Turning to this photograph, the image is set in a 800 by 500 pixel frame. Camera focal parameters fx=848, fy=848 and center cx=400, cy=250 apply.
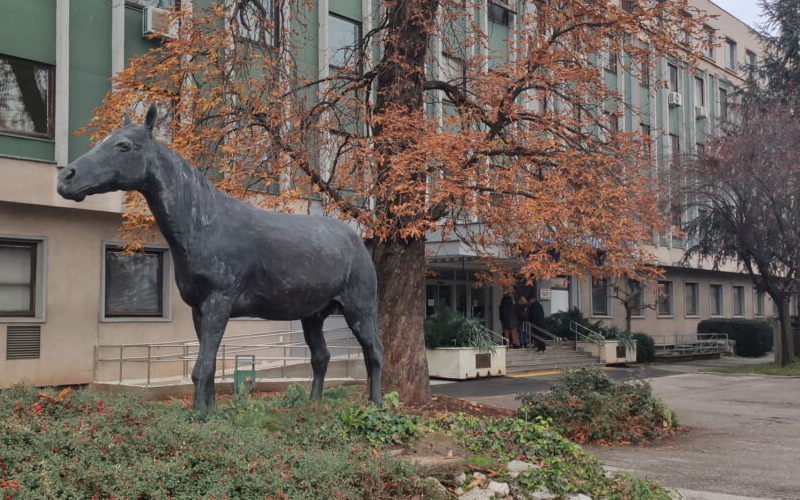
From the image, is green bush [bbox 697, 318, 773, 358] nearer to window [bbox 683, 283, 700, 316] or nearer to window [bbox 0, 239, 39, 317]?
window [bbox 683, 283, 700, 316]

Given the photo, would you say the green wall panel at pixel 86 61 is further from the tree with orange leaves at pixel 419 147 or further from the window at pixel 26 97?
the tree with orange leaves at pixel 419 147

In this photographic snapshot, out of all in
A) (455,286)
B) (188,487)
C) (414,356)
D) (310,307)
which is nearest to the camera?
Answer: (188,487)

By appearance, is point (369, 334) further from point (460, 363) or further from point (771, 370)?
point (771, 370)

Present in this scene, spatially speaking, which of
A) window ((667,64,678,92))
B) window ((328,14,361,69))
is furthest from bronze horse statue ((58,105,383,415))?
window ((667,64,678,92))

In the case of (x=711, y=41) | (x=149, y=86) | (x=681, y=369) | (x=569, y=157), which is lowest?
(x=681, y=369)

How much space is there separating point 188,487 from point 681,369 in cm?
2416

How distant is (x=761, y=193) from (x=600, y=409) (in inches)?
618

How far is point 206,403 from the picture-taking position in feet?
23.4

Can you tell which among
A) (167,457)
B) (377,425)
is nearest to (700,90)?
(377,425)

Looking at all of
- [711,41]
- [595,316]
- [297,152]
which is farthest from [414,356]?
[595,316]

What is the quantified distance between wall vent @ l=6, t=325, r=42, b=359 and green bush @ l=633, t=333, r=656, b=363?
20.1 meters

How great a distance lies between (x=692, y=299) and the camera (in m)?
41.8

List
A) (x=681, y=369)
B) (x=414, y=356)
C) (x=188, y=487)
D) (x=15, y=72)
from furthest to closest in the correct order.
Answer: (x=681, y=369)
(x=15, y=72)
(x=414, y=356)
(x=188, y=487)

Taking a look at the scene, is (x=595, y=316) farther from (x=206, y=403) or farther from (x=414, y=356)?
(x=206, y=403)
